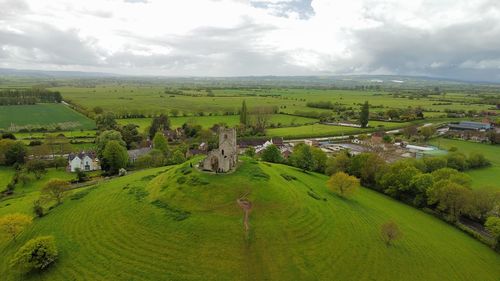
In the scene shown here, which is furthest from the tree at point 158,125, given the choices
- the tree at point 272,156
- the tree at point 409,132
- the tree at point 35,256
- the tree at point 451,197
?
the tree at point 409,132

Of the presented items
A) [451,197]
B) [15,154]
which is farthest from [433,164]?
[15,154]

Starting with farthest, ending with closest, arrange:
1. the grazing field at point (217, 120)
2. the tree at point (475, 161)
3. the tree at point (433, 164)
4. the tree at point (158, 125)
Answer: the grazing field at point (217, 120), the tree at point (158, 125), the tree at point (475, 161), the tree at point (433, 164)

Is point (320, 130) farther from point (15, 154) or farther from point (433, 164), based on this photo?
point (15, 154)

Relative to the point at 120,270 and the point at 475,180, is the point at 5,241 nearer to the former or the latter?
the point at 120,270

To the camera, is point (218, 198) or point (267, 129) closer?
point (218, 198)

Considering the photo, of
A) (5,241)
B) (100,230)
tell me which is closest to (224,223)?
(100,230)

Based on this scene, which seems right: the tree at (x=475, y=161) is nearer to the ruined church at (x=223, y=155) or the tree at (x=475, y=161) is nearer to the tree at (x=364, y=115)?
the tree at (x=364, y=115)

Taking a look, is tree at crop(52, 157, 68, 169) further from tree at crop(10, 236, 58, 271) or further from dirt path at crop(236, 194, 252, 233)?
dirt path at crop(236, 194, 252, 233)
